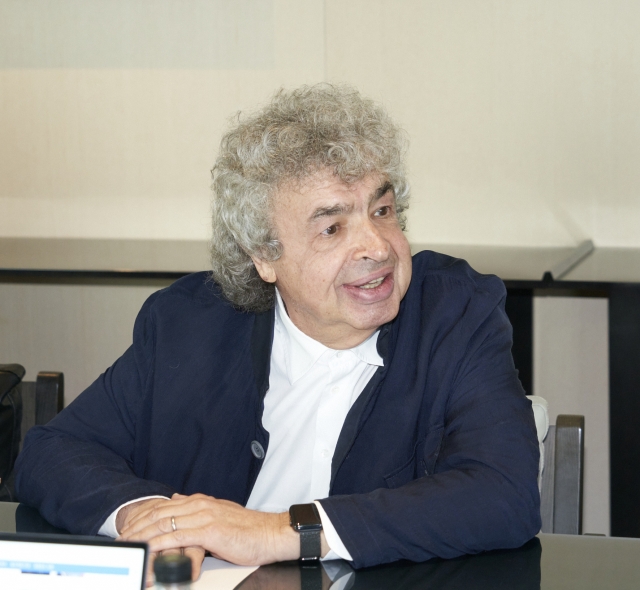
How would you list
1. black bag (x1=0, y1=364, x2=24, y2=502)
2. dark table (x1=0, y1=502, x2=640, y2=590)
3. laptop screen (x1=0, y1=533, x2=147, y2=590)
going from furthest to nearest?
black bag (x1=0, y1=364, x2=24, y2=502), dark table (x1=0, y1=502, x2=640, y2=590), laptop screen (x1=0, y1=533, x2=147, y2=590)

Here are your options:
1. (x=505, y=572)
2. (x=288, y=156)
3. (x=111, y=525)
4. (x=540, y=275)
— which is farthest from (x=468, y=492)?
(x=540, y=275)

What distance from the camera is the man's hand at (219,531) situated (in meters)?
1.07

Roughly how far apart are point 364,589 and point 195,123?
3.00 m

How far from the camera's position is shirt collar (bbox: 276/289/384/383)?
5.02ft

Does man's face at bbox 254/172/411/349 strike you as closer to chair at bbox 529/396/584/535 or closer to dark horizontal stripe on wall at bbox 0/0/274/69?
chair at bbox 529/396/584/535

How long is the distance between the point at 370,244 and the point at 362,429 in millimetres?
307

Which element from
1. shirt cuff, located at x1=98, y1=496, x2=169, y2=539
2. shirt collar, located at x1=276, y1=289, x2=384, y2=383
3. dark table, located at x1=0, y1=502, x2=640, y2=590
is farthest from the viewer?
shirt collar, located at x1=276, y1=289, x2=384, y2=383

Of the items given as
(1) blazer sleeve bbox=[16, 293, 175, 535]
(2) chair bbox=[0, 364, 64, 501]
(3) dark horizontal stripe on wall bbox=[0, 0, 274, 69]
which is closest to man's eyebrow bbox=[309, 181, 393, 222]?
(1) blazer sleeve bbox=[16, 293, 175, 535]

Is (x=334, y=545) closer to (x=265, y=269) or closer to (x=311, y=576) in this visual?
(x=311, y=576)

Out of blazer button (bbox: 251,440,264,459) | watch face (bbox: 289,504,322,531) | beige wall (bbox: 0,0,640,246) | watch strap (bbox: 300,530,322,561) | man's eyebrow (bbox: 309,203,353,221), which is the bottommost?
watch strap (bbox: 300,530,322,561)

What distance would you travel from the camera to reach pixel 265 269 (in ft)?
5.18

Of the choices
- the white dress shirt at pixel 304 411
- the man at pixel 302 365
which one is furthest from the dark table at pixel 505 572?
the white dress shirt at pixel 304 411

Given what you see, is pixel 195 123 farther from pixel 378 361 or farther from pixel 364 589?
pixel 364 589

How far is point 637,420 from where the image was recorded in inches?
109
